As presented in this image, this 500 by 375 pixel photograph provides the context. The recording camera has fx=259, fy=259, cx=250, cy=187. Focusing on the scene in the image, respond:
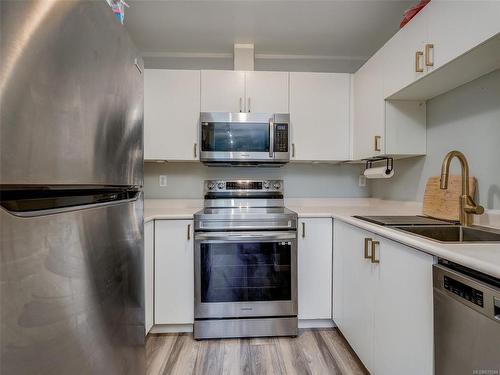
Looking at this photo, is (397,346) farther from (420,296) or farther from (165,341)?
(165,341)

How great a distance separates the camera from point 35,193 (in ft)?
1.57

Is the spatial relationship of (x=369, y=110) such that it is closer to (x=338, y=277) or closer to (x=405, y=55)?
(x=405, y=55)

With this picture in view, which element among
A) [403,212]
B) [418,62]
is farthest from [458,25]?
[403,212]

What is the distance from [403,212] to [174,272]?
171 cm

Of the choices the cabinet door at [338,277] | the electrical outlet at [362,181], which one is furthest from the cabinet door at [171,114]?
the electrical outlet at [362,181]

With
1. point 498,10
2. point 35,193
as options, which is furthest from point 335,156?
point 35,193

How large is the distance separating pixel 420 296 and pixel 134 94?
4.18 feet

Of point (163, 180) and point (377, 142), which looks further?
point (163, 180)

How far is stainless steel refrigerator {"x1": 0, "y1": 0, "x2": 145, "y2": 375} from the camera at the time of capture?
413 mm

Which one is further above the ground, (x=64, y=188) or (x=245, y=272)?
(x=64, y=188)

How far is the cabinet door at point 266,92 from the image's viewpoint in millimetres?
2109

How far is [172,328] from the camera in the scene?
1.87 metres

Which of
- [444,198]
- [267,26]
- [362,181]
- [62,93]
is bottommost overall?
[444,198]

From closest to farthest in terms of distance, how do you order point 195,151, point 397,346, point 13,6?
point 13,6, point 397,346, point 195,151
